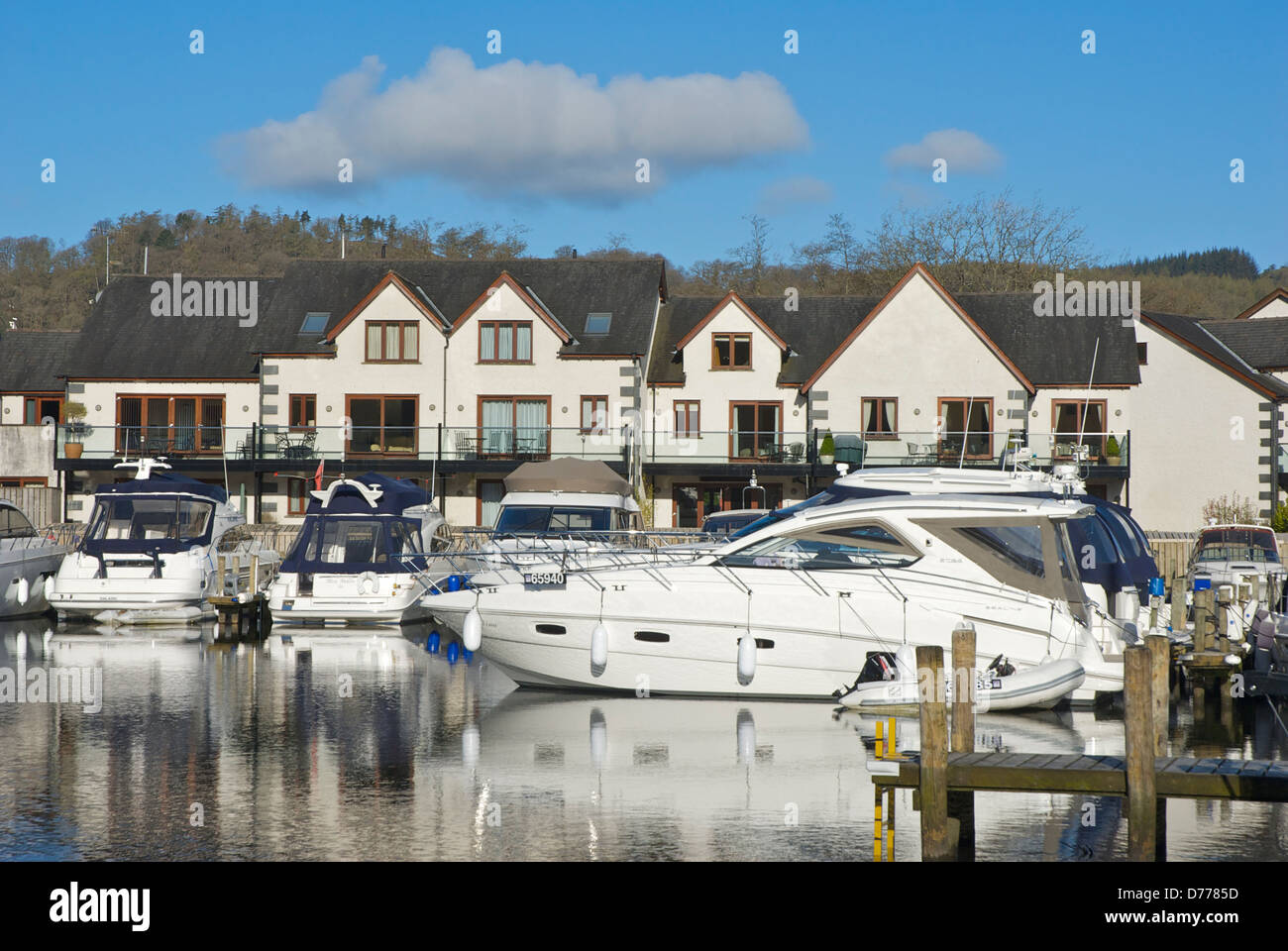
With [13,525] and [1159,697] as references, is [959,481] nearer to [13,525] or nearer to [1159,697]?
[1159,697]

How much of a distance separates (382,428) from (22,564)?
17284 mm

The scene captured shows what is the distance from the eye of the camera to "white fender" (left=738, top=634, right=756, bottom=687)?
15.9 metres

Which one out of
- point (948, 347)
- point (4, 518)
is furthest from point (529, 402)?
point (4, 518)

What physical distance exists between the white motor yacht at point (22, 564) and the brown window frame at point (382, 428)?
15510 mm

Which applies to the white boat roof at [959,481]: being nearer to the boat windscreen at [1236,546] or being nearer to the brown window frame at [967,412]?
the boat windscreen at [1236,546]

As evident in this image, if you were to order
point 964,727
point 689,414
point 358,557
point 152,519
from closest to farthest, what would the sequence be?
point 964,727
point 358,557
point 152,519
point 689,414

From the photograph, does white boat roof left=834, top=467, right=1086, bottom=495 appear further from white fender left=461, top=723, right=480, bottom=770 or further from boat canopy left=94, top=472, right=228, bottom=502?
boat canopy left=94, top=472, right=228, bottom=502

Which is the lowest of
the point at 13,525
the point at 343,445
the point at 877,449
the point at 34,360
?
the point at 13,525

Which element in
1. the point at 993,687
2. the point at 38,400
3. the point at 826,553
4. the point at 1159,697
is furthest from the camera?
the point at 38,400

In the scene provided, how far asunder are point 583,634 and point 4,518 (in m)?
15.1

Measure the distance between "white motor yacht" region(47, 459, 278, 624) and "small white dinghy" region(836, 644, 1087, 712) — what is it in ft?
43.3

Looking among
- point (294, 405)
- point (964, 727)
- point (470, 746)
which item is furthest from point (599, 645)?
point (294, 405)

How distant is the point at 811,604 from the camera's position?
630 inches

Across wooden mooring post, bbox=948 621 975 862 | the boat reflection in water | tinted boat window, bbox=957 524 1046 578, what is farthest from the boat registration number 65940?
wooden mooring post, bbox=948 621 975 862
